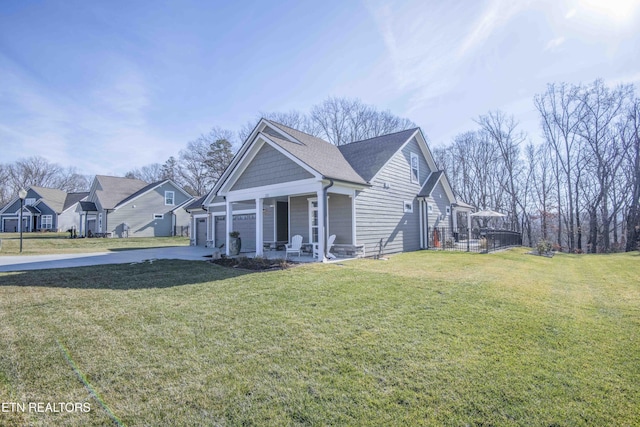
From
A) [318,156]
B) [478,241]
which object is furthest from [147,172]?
[478,241]

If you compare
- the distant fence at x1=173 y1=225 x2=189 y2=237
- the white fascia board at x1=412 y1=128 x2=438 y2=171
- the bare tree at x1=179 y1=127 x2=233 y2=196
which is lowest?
the distant fence at x1=173 y1=225 x2=189 y2=237

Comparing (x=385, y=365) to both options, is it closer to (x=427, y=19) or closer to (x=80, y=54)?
(x=427, y=19)

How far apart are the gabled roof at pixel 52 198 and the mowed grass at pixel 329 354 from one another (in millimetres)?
39474

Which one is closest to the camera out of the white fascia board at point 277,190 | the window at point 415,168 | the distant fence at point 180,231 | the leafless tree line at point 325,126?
the white fascia board at point 277,190

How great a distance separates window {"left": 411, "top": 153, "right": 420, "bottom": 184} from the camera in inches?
621

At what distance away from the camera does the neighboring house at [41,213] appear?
36.2 meters

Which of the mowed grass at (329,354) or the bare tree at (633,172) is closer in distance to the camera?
the mowed grass at (329,354)

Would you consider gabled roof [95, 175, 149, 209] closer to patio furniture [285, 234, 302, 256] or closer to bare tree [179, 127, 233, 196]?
bare tree [179, 127, 233, 196]

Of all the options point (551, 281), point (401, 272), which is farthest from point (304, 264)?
point (551, 281)

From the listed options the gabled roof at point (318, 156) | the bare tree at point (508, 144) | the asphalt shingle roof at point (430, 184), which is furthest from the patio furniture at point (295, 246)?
the bare tree at point (508, 144)

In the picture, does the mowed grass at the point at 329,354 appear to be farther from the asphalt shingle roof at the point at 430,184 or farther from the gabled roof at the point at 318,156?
the asphalt shingle roof at the point at 430,184

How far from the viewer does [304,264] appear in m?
9.52

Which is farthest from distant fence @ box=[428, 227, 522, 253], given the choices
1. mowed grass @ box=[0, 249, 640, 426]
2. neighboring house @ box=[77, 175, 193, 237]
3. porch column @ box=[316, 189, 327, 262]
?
neighboring house @ box=[77, 175, 193, 237]

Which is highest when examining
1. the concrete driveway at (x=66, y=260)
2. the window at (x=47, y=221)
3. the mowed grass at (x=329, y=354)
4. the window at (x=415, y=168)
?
the window at (x=415, y=168)
